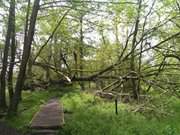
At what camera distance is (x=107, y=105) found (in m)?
15.5

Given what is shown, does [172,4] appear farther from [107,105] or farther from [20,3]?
[20,3]

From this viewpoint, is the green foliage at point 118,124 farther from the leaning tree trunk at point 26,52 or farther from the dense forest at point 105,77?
the leaning tree trunk at point 26,52

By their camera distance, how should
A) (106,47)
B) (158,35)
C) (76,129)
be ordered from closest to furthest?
1. (76,129)
2. (158,35)
3. (106,47)

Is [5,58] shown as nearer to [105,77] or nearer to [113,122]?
[105,77]

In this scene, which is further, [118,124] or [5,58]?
[5,58]

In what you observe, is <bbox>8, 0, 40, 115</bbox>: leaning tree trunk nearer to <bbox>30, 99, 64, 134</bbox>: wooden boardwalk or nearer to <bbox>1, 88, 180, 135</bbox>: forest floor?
<bbox>1, 88, 180, 135</bbox>: forest floor

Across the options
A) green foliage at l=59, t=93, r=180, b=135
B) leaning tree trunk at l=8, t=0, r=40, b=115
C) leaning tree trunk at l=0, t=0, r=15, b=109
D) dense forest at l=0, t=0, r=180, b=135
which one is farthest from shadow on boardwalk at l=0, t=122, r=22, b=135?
leaning tree trunk at l=0, t=0, r=15, b=109

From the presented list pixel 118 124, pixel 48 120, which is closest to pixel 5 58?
pixel 48 120

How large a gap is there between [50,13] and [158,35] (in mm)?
5995

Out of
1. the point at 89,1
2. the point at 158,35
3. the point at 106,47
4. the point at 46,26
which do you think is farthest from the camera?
the point at 106,47

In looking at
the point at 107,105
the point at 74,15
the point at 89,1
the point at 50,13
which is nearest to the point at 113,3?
the point at 89,1

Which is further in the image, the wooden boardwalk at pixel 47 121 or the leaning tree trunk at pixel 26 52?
the leaning tree trunk at pixel 26 52

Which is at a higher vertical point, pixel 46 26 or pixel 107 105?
pixel 46 26

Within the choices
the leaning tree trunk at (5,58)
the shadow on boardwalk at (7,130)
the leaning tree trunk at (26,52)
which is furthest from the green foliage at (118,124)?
the leaning tree trunk at (5,58)
